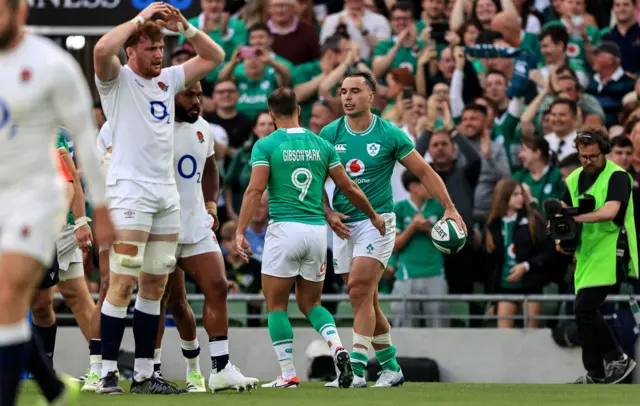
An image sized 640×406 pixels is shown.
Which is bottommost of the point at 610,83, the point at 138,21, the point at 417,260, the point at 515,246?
the point at 417,260

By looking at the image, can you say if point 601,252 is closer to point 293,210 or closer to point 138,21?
point 293,210

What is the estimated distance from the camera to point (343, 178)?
1045 centimetres

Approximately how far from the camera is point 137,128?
30.1ft

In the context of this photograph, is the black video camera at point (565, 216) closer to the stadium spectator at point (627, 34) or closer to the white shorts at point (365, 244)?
the white shorts at point (365, 244)

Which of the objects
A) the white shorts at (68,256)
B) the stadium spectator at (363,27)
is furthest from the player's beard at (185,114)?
the stadium spectator at (363,27)

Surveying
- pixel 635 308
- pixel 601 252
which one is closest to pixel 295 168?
pixel 601 252

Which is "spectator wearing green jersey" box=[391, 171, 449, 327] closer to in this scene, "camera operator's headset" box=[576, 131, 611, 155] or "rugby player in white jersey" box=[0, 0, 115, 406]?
"camera operator's headset" box=[576, 131, 611, 155]

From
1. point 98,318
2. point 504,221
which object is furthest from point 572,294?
point 98,318

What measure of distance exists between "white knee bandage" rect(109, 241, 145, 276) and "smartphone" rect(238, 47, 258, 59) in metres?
6.88

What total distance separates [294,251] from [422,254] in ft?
12.9

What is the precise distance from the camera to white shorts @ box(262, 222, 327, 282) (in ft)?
34.3

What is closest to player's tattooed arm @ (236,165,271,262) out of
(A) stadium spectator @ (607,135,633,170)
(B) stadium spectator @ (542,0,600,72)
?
(A) stadium spectator @ (607,135,633,170)

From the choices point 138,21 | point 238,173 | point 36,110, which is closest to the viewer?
point 36,110

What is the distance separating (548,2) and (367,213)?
6969mm
